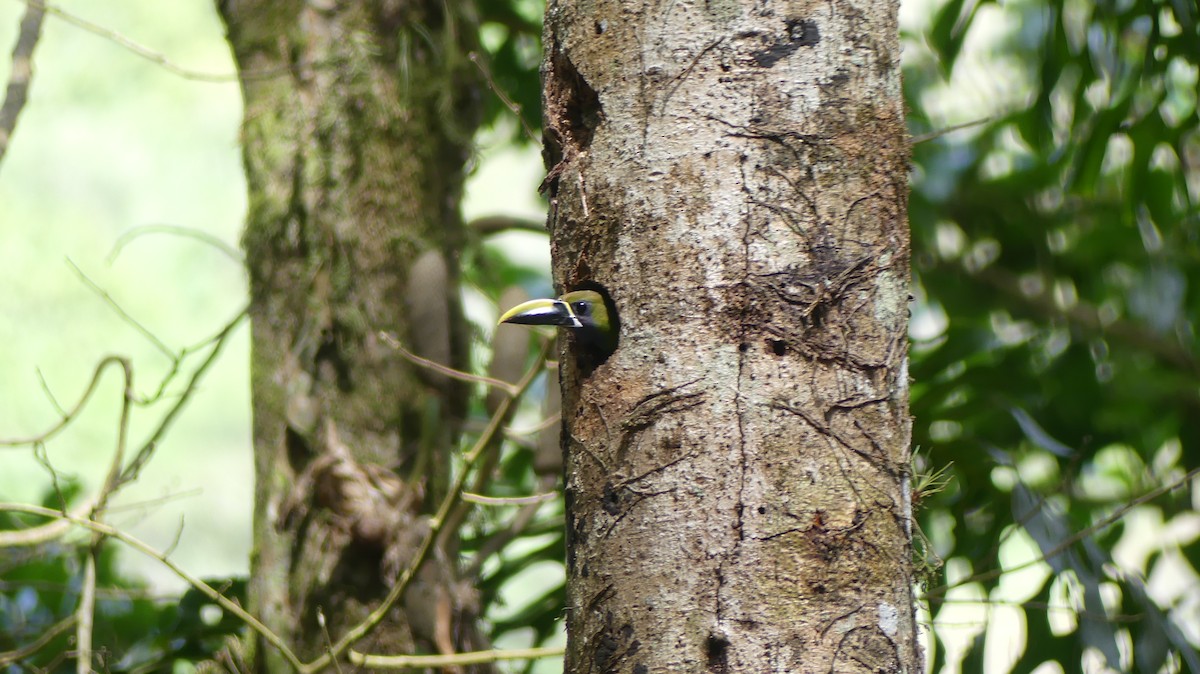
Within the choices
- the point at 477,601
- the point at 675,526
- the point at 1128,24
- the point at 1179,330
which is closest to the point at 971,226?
the point at 1179,330

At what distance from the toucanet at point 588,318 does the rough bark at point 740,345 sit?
1.0 inches

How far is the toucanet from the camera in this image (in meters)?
1.42

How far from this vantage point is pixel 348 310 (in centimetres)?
277

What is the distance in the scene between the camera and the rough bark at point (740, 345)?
129 cm

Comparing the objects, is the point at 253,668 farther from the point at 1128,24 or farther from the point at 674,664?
the point at 1128,24

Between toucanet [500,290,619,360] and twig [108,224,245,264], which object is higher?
twig [108,224,245,264]

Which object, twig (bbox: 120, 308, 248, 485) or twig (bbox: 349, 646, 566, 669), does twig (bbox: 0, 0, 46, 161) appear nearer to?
twig (bbox: 120, 308, 248, 485)

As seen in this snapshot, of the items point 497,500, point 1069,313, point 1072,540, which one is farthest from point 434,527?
point 1069,313

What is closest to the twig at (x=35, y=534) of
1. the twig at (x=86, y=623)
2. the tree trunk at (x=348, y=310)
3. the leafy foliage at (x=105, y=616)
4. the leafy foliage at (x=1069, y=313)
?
the twig at (x=86, y=623)

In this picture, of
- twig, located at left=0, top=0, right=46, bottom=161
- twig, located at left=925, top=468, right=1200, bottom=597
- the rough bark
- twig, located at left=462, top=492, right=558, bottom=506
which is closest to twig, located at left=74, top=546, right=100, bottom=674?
twig, located at left=462, top=492, right=558, bottom=506

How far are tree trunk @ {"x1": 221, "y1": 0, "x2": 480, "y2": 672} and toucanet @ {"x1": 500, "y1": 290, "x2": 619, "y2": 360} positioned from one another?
4.51 feet

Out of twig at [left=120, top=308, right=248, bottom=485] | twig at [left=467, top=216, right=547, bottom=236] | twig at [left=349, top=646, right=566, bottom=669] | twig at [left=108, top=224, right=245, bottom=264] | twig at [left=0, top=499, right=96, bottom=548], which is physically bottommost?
twig at [left=349, top=646, right=566, bottom=669]

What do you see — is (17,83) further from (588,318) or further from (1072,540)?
(1072,540)

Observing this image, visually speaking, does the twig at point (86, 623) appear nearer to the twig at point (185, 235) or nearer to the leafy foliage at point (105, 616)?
the leafy foliage at point (105, 616)
